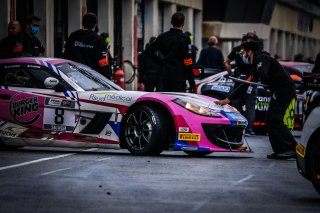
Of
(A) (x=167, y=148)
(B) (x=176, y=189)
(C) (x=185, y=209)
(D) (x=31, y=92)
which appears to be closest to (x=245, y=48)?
(A) (x=167, y=148)

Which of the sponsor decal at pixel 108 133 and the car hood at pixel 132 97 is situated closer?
the car hood at pixel 132 97

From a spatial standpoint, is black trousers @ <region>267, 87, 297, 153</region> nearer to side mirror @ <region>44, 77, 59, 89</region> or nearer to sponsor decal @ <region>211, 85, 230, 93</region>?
side mirror @ <region>44, 77, 59, 89</region>

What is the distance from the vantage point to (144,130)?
13492mm

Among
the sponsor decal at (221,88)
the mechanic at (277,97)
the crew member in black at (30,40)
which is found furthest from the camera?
the sponsor decal at (221,88)

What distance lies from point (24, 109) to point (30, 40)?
3478 millimetres

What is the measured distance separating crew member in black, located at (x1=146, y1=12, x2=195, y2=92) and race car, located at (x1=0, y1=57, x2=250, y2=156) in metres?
1.75

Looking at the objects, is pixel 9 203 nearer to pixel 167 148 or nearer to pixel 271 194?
pixel 271 194

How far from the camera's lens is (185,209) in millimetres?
8500

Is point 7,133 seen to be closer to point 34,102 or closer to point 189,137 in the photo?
point 34,102

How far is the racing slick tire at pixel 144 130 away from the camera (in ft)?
43.9

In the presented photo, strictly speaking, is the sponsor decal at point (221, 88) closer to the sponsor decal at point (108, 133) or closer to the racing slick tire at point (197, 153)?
the racing slick tire at point (197, 153)

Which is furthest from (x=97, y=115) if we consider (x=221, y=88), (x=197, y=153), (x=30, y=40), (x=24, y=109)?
(x=221, y=88)

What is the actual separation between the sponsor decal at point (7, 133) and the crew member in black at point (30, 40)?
306 cm

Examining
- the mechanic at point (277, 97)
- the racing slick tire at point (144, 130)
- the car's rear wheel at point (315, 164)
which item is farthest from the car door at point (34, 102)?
the car's rear wheel at point (315, 164)
